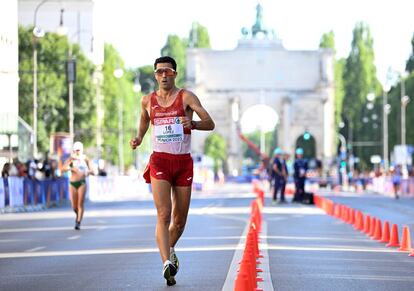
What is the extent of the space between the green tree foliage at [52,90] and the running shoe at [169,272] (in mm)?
74881

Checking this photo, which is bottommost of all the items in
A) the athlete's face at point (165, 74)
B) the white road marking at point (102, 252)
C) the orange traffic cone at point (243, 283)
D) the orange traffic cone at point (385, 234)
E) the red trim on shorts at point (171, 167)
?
the white road marking at point (102, 252)

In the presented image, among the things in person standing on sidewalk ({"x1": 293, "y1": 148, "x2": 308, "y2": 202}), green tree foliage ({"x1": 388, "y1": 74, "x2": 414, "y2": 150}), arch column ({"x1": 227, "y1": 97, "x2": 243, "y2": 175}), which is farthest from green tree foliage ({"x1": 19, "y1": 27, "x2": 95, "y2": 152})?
arch column ({"x1": 227, "y1": 97, "x2": 243, "y2": 175})

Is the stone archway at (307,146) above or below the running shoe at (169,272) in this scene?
above

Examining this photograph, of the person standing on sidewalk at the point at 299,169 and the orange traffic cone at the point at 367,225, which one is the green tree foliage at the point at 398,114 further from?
the orange traffic cone at the point at 367,225

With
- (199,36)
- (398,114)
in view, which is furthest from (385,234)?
(199,36)

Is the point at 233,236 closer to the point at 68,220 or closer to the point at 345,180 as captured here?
the point at 68,220

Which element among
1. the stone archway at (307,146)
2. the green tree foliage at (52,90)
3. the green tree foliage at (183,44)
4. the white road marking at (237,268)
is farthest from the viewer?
the green tree foliage at (183,44)

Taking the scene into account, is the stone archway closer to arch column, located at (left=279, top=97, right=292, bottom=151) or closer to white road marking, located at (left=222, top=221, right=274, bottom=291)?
arch column, located at (left=279, top=97, right=292, bottom=151)

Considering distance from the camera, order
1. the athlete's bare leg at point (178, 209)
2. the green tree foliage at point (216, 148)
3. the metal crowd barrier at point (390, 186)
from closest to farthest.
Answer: the athlete's bare leg at point (178, 209)
the metal crowd barrier at point (390, 186)
the green tree foliage at point (216, 148)

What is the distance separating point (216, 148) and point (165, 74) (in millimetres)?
149536

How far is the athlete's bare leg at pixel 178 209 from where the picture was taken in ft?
45.4

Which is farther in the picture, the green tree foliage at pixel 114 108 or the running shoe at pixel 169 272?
the green tree foliage at pixel 114 108

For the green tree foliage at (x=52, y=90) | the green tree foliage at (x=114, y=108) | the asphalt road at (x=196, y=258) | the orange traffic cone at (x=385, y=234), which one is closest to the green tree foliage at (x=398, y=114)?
the green tree foliage at (x=114, y=108)

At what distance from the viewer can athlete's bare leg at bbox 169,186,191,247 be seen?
1383 cm
